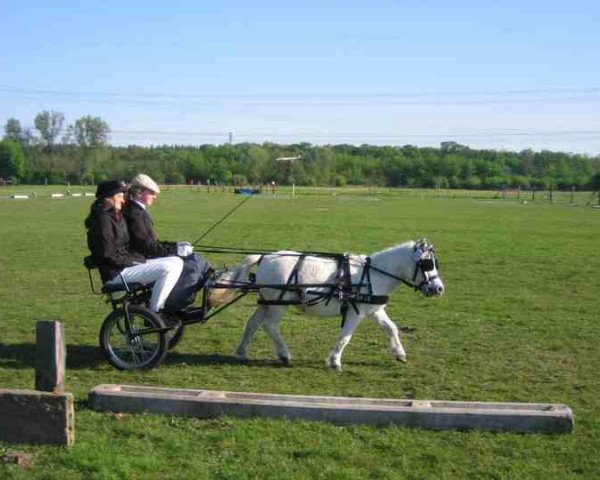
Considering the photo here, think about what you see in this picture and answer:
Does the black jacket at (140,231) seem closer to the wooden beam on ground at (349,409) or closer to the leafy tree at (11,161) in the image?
the wooden beam on ground at (349,409)

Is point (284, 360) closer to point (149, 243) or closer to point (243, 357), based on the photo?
point (243, 357)

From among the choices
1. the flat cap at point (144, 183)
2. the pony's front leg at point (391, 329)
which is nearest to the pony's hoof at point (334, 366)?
the pony's front leg at point (391, 329)

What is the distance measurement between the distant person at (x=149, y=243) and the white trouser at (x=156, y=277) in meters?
0.22

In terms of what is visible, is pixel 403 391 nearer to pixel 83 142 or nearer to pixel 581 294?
pixel 581 294

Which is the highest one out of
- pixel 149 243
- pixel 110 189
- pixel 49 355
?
pixel 110 189

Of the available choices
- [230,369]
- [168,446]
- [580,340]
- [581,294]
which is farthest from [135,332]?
[581,294]

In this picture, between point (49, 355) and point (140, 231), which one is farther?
point (140, 231)

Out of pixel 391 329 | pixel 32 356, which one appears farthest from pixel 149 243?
pixel 391 329

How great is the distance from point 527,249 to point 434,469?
2067 centimetres

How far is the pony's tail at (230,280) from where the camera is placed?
9164 mm

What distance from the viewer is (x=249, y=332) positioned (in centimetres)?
937

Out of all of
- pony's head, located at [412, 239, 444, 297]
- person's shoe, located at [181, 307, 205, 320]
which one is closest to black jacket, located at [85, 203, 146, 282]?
person's shoe, located at [181, 307, 205, 320]

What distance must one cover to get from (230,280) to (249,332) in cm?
70

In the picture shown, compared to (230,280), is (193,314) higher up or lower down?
lower down
